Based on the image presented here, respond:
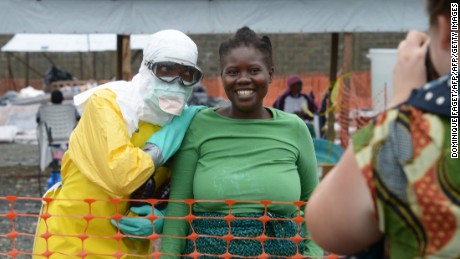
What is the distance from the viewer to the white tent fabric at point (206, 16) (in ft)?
34.2

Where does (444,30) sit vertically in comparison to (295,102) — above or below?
above

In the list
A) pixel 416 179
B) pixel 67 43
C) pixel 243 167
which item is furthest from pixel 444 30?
pixel 67 43

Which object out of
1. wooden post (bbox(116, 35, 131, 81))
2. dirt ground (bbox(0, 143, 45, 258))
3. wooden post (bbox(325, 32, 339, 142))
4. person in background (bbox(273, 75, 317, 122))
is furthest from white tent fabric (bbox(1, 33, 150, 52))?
wooden post (bbox(116, 35, 131, 81))

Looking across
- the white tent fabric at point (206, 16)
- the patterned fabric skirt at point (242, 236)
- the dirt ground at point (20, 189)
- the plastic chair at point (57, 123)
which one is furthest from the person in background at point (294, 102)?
the patterned fabric skirt at point (242, 236)

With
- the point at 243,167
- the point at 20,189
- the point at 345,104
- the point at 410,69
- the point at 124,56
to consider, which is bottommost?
the point at 20,189

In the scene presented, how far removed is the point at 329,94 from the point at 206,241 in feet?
31.5

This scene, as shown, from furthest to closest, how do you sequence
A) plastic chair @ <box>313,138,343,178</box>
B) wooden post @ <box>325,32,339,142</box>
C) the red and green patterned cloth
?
1. wooden post @ <box>325,32,339,142</box>
2. plastic chair @ <box>313,138,343,178</box>
3. the red and green patterned cloth

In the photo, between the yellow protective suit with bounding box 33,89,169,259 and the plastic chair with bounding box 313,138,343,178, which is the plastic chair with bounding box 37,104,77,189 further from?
the yellow protective suit with bounding box 33,89,169,259

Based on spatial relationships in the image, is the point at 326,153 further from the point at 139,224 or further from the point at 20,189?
the point at 139,224

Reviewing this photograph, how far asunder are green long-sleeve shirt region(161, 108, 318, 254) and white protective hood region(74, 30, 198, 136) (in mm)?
174

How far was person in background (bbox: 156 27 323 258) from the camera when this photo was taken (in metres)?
3.06

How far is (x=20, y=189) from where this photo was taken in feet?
38.8

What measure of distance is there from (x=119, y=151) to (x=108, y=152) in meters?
0.04

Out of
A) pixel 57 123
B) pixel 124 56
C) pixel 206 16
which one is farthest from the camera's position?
pixel 57 123
